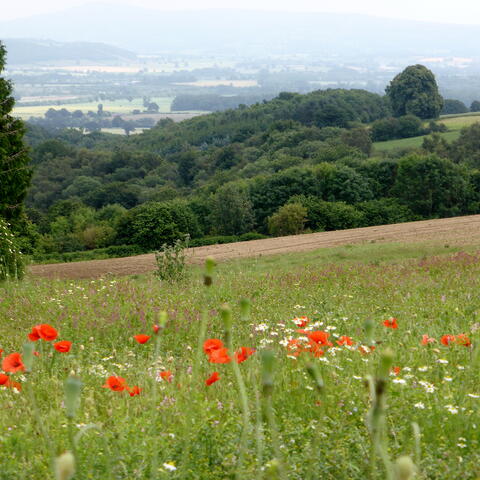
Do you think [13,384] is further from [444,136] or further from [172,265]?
[444,136]

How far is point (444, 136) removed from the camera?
102500 millimetres

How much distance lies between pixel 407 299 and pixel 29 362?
9477 millimetres

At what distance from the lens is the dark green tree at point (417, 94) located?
126 meters

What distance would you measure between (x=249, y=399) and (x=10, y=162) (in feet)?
102

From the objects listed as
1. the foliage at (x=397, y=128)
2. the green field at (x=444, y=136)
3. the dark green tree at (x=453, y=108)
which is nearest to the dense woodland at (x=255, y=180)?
the foliage at (x=397, y=128)

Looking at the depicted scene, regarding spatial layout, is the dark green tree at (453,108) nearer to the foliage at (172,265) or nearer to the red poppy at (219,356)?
the foliage at (172,265)

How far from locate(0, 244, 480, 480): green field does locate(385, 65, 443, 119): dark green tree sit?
123342mm

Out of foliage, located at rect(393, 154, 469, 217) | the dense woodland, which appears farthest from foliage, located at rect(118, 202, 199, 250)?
foliage, located at rect(393, 154, 469, 217)

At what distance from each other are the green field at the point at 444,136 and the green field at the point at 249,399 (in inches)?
3661

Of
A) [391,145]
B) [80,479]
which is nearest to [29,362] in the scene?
[80,479]

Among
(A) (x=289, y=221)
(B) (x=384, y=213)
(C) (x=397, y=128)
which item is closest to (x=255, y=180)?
(A) (x=289, y=221)

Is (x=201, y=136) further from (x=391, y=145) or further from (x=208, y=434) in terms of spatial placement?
(x=208, y=434)

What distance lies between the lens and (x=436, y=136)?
93188mm

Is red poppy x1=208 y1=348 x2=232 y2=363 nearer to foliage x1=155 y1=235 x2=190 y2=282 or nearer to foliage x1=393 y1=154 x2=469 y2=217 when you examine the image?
foliage x1=155 y1=235 x2=190 y2=282
